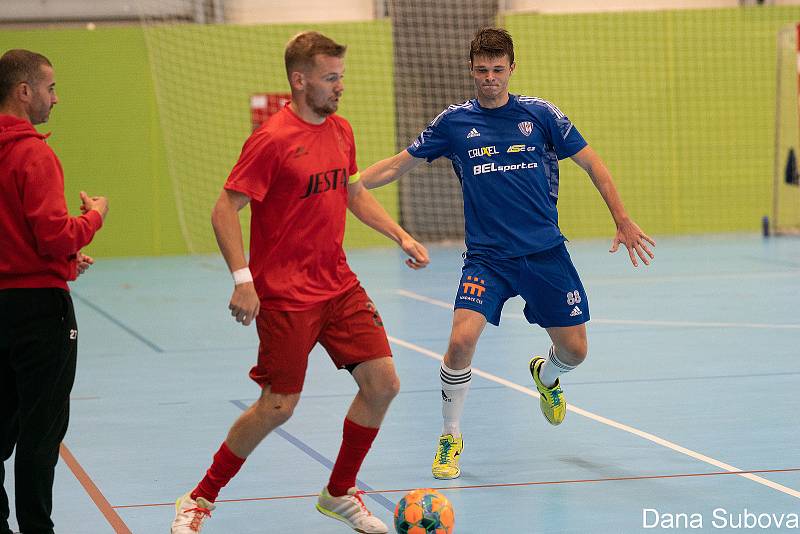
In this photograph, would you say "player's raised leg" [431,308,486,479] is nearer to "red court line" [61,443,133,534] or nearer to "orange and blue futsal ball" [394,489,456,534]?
"orange and blue futsal ball" [394,489,456,534]

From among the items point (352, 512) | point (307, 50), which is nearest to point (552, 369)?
point (352, 512)

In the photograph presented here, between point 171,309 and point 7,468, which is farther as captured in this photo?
point 171,309

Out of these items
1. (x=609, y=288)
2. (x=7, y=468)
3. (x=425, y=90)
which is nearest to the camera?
(x=7, y=468)

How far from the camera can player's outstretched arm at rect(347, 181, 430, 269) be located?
507 cm

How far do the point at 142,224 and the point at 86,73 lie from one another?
8.29 ft

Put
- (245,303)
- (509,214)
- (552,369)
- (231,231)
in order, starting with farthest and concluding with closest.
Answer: (552,369), (509,214), (231,231), (245,303)

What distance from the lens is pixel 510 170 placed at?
20.3ft

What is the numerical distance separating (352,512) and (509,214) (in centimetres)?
194

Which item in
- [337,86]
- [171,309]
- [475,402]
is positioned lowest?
[171,309]

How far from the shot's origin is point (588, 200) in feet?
67.2

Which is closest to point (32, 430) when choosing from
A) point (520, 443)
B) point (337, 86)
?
point (337, 86)

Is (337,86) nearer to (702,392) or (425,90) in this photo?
(702,392)

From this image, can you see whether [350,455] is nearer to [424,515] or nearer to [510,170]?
[424,515]

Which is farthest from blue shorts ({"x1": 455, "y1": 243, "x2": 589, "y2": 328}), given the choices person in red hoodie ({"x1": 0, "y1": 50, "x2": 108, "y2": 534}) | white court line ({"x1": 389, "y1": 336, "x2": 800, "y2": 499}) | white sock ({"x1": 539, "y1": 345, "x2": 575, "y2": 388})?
person in red hoodie ({"x1": 0, "y1": 50, "x2": 108, "y2": 534})
